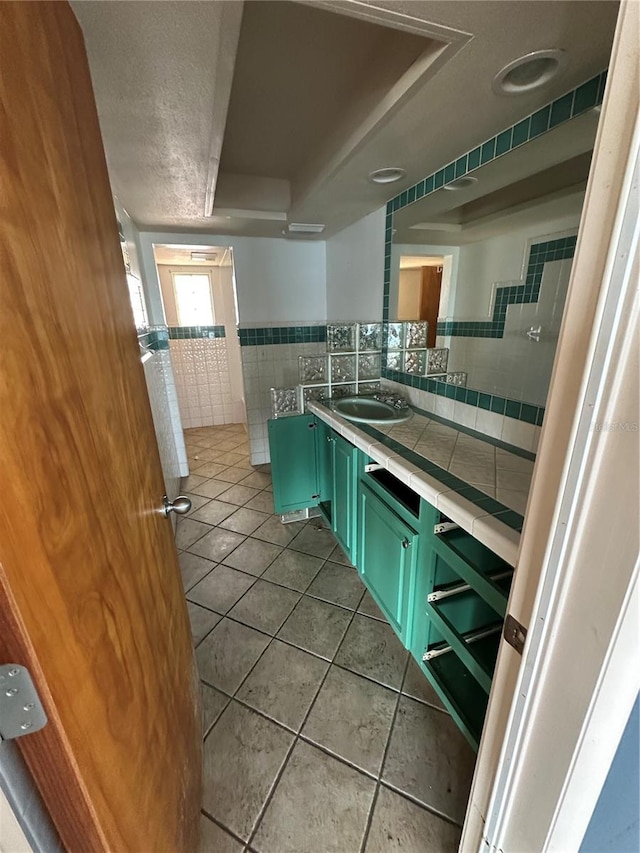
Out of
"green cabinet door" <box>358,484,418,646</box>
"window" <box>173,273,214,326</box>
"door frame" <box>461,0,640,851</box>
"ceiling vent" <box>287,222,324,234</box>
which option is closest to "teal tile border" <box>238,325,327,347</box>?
"ceiling vent" <box>287,222,324,234</box>

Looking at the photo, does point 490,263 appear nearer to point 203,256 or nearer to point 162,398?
point 162,398

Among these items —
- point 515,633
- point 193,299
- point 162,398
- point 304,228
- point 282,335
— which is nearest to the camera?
point 515,633

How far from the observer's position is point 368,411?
1983mm

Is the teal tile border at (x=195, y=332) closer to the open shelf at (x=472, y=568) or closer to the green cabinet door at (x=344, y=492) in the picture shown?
the green cabinet door at (x=344, y=492)

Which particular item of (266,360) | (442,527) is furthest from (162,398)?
(442,527)

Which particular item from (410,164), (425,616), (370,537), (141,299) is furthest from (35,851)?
(141,299)

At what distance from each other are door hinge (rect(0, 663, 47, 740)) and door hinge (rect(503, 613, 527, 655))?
685mm

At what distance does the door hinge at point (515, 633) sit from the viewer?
0.59 meters

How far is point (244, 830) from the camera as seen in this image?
1009 mm

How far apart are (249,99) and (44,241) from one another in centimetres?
163

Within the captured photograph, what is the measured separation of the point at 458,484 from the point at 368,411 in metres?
0.91

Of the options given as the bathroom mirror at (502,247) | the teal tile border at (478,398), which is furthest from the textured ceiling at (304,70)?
the teal tile border at (478,398)

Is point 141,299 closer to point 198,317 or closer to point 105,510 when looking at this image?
point 198,317

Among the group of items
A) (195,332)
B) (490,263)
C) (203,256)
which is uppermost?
(203,256)
